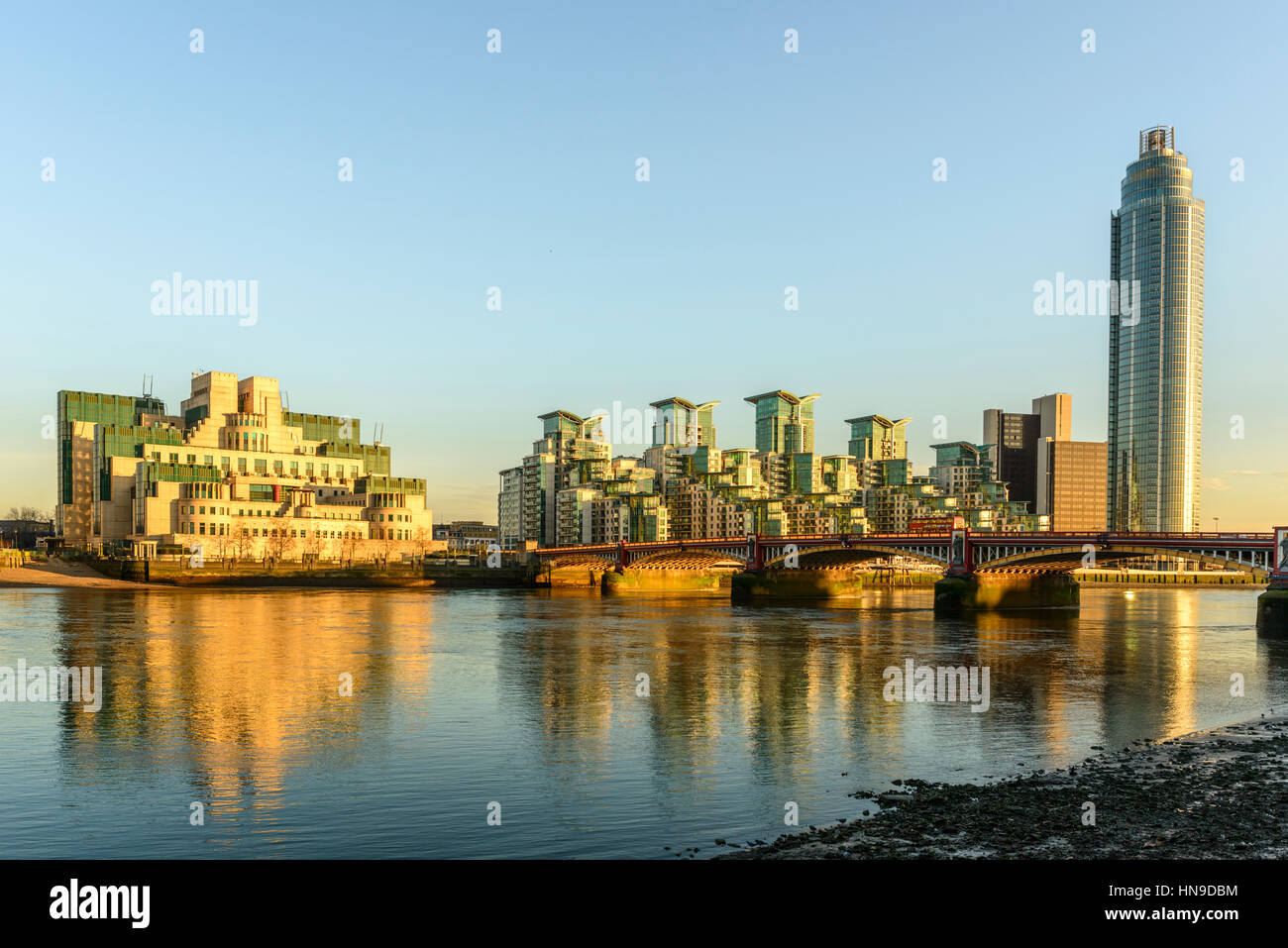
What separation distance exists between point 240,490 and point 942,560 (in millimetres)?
113253

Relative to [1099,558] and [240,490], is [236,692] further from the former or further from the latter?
[240,490]

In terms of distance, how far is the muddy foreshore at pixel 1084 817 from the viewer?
17688 millimetres

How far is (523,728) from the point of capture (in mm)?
33219

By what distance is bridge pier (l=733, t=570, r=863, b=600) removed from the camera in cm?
12100

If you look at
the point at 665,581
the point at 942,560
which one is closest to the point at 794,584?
the point at 942,560

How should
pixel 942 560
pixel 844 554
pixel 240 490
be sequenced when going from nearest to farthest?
pixel 942 560 → pixel 844 554 → pixel 240 490

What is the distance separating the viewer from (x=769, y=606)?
378ft

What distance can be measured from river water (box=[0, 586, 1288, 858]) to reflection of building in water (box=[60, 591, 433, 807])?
0.18m

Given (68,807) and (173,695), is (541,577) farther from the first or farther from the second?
(68,807)

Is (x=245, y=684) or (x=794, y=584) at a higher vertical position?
(x=245, y=684)

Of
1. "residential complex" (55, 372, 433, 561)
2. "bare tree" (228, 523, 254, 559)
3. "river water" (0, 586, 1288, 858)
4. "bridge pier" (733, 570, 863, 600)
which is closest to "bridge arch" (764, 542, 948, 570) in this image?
"bridge pier" (733, 570, 863, 600)

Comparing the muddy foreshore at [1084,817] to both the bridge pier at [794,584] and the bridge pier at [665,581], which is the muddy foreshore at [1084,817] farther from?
the bridge pier at [665,581]

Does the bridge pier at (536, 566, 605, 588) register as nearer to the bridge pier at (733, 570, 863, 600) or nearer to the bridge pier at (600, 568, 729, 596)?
the bridge pier at (600, 568, 729, 596)
